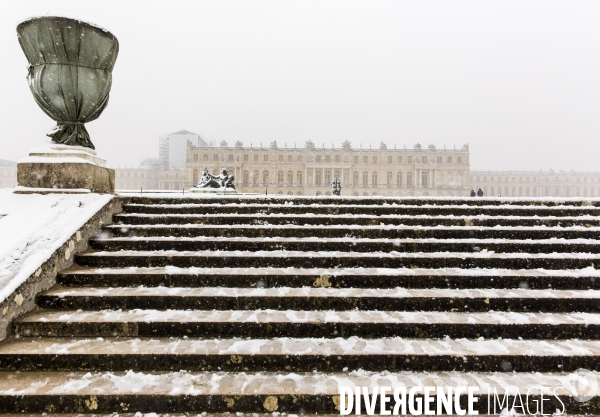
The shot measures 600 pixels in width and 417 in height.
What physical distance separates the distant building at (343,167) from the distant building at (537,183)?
21.1 m

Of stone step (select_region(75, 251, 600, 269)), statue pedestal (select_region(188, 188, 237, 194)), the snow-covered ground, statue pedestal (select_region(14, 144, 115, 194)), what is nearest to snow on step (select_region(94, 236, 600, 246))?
stone step (select_region(75, 251, 600, 269))

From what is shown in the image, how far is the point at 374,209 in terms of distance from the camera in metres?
4.61

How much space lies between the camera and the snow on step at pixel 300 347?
236cm

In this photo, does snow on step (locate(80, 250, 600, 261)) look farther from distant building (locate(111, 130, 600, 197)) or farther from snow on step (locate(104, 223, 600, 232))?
distant building (locate(111, 130, 600, 197))

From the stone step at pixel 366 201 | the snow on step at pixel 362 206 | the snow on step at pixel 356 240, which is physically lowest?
the snow on step at pixel 356 240

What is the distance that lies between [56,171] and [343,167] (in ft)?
208

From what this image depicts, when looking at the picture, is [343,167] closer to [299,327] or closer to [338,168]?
[338,168]

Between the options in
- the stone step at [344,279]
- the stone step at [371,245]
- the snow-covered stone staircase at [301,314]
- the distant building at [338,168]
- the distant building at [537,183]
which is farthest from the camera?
the distant building at [537,183]

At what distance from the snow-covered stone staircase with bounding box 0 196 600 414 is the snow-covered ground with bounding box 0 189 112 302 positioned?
0.28 meters

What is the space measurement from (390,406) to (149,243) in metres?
2.88

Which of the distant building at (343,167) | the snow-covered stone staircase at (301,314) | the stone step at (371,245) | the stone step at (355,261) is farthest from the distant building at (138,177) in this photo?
the stone step at (355,261)

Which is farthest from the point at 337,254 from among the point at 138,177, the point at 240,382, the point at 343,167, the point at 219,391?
the point at 138,177

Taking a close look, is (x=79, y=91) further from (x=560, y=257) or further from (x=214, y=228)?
(x=560, y=257)

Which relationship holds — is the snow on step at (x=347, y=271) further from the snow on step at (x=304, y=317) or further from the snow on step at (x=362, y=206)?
the snow on step at (x=362, y=206)
